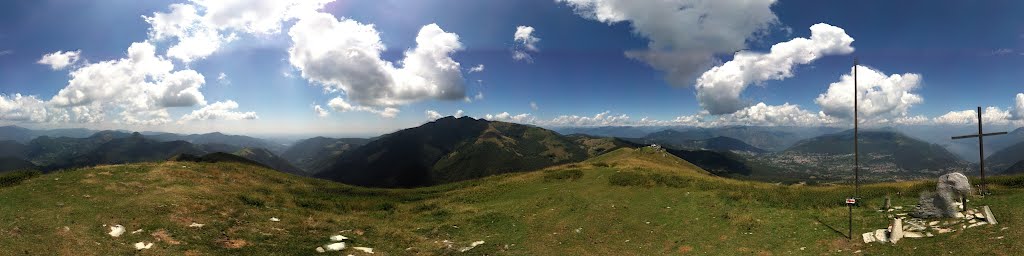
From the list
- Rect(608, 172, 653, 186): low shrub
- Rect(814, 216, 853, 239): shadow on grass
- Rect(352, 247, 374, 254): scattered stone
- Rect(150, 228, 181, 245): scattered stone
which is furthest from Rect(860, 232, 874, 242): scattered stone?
Rect(150, 228, 181, 245): scattered stone

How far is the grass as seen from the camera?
2383cm

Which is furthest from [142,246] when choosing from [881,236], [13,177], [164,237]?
[881,236]

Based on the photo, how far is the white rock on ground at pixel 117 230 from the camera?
2468 cm

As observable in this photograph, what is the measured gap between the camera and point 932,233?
23.1 metres

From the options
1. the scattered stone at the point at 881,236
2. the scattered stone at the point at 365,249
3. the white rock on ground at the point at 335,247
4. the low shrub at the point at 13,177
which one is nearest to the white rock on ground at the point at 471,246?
the scattered stone at the point at 365,249

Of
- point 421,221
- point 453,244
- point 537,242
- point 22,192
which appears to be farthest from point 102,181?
point 537,242

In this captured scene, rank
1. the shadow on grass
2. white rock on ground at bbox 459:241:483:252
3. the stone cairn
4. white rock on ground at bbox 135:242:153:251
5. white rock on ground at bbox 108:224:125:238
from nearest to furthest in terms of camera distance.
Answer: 1. the stone cairn
2. white rock on ground at bbox 135:242:153:251
3. white rock on ground at bbox 108:224:125:238
4. the shadow on grass
5. white rock on ground at bbox 459:241:483:252

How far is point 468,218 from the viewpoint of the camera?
126 feet

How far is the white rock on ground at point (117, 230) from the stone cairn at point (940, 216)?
42.9 m

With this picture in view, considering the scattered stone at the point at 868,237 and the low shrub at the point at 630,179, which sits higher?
the low shrub at the point at 630,179

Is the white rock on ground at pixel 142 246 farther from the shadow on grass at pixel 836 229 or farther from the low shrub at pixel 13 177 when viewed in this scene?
the shadow on grass at pixel 836 229

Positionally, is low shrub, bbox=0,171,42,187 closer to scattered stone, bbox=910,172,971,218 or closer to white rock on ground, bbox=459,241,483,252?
white rock on ground, bbox=459,241,483,252

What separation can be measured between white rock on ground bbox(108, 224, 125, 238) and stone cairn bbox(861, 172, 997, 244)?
42.9m

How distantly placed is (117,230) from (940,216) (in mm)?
48774
